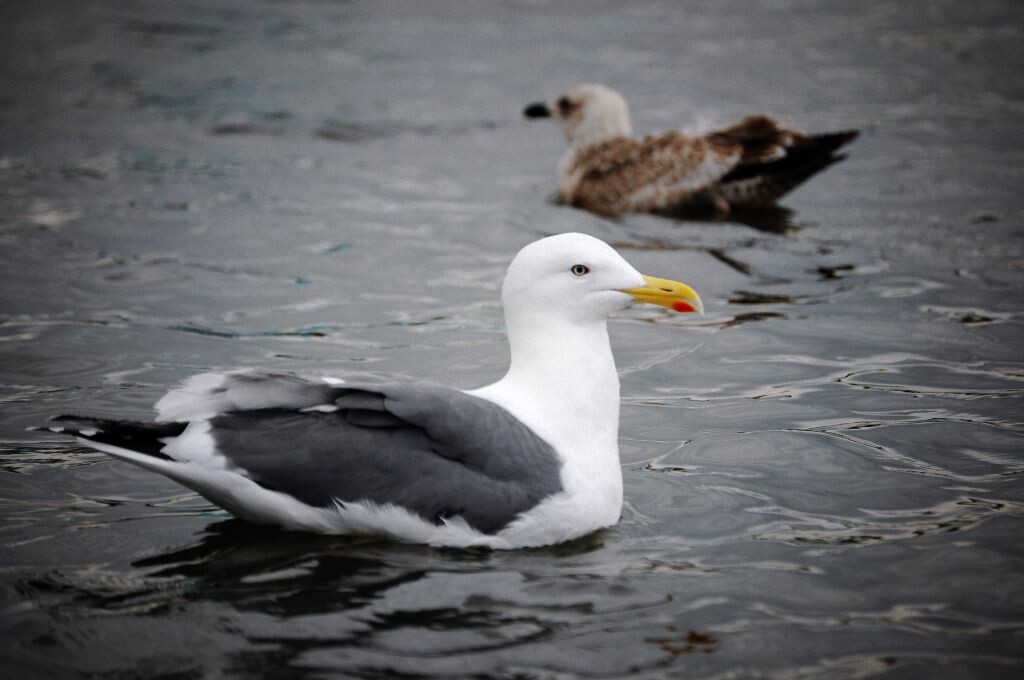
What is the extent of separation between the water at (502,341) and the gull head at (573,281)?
3.28 feet

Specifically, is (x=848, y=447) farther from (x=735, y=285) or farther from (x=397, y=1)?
(x=397, y=1)

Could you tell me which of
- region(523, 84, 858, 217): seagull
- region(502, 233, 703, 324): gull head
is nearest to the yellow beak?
region(502, 233, 703, 324): gull head

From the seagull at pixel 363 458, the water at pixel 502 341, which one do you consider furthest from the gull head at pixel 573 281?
the water at pixel 502 341

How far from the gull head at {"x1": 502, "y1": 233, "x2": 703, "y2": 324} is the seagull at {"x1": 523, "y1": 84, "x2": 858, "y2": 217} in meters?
A: 5.97

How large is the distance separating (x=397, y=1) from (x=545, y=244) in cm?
1743

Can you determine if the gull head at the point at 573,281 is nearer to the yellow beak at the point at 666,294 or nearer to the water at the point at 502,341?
the yellow beak at the point at 666,294

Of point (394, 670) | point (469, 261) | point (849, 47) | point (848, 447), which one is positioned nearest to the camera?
point (394, 670)

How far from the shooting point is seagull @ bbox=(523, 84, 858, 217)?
11.3m

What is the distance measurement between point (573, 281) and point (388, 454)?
3.91 feet

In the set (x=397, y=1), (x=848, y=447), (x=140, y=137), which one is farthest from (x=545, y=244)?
(x=397, y=1)

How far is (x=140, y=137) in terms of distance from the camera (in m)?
14.0

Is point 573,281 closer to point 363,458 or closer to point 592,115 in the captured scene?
point 363,458

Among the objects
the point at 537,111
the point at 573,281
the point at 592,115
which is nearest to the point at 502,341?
the point at 573,281

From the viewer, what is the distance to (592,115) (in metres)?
12.3
